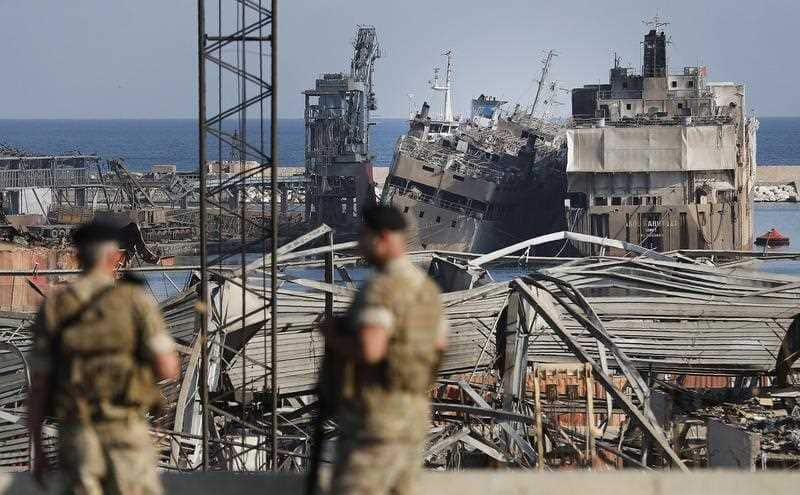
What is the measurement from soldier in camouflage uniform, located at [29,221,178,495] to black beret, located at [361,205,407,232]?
41.3 inches

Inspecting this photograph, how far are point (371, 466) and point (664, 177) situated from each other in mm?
77969

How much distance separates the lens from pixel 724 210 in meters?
81.4

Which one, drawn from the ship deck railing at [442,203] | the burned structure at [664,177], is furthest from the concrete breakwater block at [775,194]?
the ship deck railing at [442,203]

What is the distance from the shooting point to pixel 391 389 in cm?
546

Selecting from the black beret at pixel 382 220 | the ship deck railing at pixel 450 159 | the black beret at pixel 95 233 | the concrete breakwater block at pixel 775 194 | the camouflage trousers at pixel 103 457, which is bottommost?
the camouflage trousers at pixel 103 457

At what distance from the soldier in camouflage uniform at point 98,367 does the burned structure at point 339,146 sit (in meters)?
89.0

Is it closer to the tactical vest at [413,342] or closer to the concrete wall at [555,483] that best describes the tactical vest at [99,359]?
the tactical vest at [413,342]

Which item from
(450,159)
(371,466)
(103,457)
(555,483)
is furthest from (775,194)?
(103,457)

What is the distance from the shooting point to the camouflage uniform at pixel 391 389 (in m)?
5.38

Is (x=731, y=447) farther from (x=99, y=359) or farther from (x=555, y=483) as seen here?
(x=99, y=359)

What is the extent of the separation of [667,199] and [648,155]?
10.6ft

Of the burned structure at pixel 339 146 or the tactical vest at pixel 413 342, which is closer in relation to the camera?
the tactical vest at pixel 413 342

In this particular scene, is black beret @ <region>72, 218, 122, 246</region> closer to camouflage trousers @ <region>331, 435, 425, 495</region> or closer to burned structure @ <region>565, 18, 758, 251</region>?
camouflage trousers @ <region>331, 435, 425, 495</region>

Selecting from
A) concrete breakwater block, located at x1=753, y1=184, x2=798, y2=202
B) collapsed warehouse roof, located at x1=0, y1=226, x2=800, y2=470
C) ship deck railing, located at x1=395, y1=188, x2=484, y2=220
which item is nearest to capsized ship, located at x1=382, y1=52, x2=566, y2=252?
ship deck railing, located at x1=395, y1=188, x2=484, y2=220
